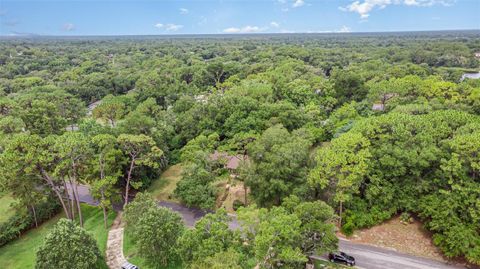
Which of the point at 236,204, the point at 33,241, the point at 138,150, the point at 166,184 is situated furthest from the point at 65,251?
the point at 166,184

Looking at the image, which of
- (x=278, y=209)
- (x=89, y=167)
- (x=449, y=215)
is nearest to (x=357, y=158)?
(x=449, y=215)

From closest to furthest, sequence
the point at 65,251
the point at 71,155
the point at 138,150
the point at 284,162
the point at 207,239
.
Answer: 1. the point at 207,239
2. the point at 65,251
3. the point at 71,155
4. the point at 284,162
5. the point at 138,150

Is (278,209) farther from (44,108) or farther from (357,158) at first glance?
(44,108)

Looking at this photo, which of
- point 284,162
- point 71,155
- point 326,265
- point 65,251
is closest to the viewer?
point 65,251

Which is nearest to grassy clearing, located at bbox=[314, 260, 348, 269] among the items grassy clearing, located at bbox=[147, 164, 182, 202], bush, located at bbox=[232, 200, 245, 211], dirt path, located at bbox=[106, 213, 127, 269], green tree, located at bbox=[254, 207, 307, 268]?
green tree, located at bbox=[254, 207, 307, 268]

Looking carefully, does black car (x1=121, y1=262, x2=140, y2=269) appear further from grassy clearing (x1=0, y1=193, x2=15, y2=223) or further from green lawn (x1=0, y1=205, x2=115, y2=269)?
grassy clearing (x1=0, y1=193, x2=15, y2=223)

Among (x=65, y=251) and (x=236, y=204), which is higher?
(x=65, y=251)

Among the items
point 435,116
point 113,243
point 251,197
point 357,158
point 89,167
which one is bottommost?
point 113,243

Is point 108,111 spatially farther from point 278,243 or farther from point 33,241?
point 278,243
